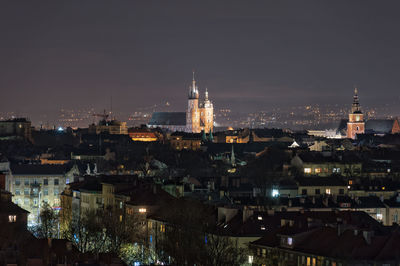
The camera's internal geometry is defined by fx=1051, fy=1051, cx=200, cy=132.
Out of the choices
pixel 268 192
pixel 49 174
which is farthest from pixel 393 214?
pixel 49 174

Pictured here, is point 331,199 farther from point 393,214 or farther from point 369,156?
point 369,156

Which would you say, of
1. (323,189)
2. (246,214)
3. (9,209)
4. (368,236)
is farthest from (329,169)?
(368,236)

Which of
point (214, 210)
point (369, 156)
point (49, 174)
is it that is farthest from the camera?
point (369, 156)

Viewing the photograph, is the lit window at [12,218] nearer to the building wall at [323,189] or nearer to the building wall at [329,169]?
the building wall at [323,189]

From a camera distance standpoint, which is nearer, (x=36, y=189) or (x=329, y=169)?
(x=36, y=189)

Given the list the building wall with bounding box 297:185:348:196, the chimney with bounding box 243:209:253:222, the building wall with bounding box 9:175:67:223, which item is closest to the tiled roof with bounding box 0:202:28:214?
the chimney with bounding box 243:209:253:222

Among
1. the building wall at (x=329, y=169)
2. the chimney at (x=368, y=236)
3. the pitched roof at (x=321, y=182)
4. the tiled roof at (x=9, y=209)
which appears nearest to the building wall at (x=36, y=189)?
the pitched roof at (x=321, y=182)

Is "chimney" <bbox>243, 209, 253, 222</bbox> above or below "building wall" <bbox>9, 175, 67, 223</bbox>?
above

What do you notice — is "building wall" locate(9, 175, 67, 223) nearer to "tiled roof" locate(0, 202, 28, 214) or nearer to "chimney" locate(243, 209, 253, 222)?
"tiled roof" locate(0, 202, 28, 214)

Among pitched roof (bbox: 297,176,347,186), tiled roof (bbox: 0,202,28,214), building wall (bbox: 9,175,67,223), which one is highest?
tiled roof (bbox: 0,202,28,214)

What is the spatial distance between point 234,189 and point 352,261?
2002 inches

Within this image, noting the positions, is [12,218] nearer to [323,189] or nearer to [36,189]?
[36,189]

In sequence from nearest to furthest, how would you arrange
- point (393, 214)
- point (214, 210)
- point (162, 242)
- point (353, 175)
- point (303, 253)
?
point (303, 253) < point (162, 242) < point (214, 210) < point (393, 214) < point (353, 175)

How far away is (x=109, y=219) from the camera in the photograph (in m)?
71.2
